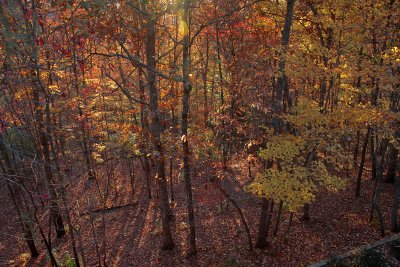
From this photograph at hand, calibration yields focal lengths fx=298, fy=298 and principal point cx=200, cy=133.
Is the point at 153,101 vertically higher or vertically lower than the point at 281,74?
lower

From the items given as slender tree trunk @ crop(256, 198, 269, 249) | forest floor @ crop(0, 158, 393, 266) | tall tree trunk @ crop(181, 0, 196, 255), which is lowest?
forest floor @ crop(0, 158, 393, 266)

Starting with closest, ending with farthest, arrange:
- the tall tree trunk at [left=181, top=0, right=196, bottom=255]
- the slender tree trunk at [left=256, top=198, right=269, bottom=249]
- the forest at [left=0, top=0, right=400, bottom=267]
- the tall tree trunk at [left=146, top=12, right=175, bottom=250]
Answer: the tall tree trunk at [left=181, top=0, right=196, bottom=255], the forest at [left=0, top=0, right=400, bottom=267], the tall tree trunk at [left=146, top=12, right=175, bottom=250], the slender tree trunk at [left=256, top=198, right=269, bottom=249]

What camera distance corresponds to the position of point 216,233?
14.9m

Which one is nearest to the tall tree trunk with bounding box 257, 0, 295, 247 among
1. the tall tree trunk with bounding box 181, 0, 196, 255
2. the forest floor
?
the forest floor

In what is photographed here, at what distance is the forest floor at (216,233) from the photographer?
12.3m

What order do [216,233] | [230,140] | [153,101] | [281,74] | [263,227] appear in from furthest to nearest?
1. [230,140]
2. [216,233]
3. [263,227]
4. [153,101]
5. [281,74]

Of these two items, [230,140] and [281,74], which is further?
[230,140]

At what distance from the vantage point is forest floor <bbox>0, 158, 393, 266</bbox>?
40.2 feet

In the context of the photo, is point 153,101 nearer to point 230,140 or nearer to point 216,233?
point 230,140

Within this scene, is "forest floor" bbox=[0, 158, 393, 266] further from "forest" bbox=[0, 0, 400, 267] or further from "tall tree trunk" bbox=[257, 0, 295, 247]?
"tall tree trunk" bbox=[257, 0, 295, 247]

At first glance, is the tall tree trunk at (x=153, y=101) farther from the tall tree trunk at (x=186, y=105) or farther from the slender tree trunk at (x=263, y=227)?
the slender tree trunk at (x=263, y=227)

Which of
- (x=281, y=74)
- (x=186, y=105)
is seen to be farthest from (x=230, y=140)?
(x=281, y=74)

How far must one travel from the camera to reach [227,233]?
14719 millimetres

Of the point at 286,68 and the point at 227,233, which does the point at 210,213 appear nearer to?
the point at 227,233
